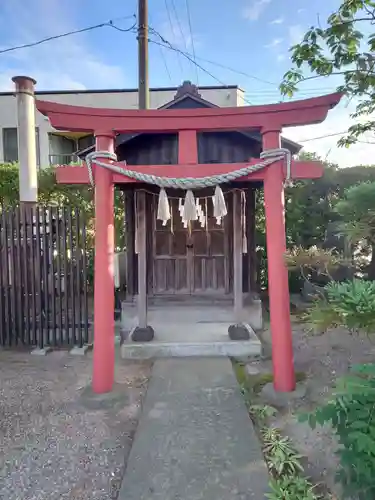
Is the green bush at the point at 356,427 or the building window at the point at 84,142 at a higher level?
the building window at the point at 84,142

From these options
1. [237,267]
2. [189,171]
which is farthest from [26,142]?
[237,267]

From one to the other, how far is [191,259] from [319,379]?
3.55m

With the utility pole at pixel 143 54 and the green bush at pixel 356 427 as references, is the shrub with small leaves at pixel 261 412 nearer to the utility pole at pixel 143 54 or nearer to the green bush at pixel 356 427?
the green bush at pixel 356 427

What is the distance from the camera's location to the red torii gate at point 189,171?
3.97 metres

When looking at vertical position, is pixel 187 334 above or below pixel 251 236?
below

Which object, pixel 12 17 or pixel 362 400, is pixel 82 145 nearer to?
pixel 12 17

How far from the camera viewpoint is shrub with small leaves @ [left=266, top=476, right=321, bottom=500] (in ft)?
7.88

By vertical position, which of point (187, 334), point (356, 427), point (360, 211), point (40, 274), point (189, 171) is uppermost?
point (189, 171)

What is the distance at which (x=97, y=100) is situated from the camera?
56.4 ft

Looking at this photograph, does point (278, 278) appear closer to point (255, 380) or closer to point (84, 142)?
point (255, 380)

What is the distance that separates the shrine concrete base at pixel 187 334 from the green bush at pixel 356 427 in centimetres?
328

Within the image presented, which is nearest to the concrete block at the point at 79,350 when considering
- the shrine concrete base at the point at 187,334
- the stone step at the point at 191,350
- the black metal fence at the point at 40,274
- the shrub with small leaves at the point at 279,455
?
the black metal fence at the point at 40,274

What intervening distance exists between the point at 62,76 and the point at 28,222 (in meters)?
13.9

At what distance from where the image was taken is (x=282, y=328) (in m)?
4.01
